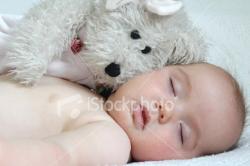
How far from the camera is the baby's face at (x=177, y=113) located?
0.84 m

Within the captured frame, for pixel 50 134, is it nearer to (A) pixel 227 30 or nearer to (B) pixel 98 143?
(B) pixel 98 143

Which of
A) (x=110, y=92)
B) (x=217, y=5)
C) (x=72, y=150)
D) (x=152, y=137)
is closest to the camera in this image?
(x=72, y=150)

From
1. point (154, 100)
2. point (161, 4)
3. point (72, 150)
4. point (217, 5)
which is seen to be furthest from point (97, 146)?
point (217, 5)

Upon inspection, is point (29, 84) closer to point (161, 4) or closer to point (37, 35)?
point (37, 35)

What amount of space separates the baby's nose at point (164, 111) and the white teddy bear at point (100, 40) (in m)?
0.08

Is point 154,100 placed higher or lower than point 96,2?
lower

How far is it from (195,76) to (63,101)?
0.25 meters

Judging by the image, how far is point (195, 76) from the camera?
89 cm

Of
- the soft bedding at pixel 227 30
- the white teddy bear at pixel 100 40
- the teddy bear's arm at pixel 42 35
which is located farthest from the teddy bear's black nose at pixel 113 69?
the soft bedding at pixel 227 30

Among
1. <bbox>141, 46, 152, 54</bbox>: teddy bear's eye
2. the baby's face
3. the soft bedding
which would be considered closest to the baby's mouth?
the baby's face

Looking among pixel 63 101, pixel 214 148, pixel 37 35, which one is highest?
pixel 37 35

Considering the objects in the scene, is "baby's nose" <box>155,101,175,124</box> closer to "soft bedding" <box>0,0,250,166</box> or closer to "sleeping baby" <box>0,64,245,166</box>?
"sleeping baby" <box>0,64,245,166</box>

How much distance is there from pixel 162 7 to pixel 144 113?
0.20 meters

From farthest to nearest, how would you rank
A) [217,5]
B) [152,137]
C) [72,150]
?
1. [217,5]
2. [152,137]
3. [72,150]
